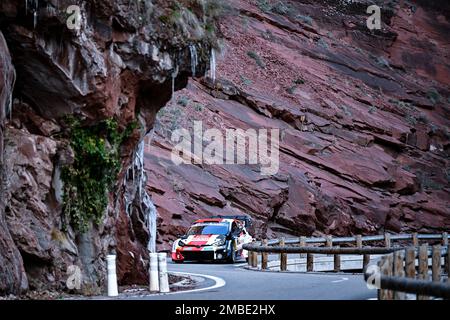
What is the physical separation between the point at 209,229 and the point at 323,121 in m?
24.5

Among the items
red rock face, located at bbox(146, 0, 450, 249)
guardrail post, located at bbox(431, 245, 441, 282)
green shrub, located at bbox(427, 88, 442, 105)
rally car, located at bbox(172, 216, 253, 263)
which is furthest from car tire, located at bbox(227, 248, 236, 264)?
green shrub, located at bbox(427, 88, 442, 105)

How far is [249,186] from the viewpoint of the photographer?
1566 inches

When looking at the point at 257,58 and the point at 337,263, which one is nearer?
the point at 337,263

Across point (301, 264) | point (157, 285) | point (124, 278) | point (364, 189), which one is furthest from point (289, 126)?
point (157, 285)

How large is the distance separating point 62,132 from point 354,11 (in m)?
59.8

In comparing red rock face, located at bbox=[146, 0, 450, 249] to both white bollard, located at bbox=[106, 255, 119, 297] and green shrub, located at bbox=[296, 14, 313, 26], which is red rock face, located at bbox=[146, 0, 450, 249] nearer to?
green shrub, located at bbox=[296, 14, 313, 26]

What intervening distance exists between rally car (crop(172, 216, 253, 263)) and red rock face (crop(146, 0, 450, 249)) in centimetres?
468

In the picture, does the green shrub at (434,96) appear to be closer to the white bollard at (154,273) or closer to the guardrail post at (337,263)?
the guardrail post at (337,263)

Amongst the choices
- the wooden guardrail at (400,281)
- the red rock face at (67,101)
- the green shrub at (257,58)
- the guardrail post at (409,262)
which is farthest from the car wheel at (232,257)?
the green shrub at (257,58)

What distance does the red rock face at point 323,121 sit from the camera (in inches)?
1538

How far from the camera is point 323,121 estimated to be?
51.6 metres

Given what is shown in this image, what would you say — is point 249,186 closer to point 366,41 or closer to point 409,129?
point 409,129

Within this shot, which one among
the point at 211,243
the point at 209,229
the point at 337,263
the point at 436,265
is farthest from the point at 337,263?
the point at 436,265

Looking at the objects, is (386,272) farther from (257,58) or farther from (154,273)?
(257,58)
